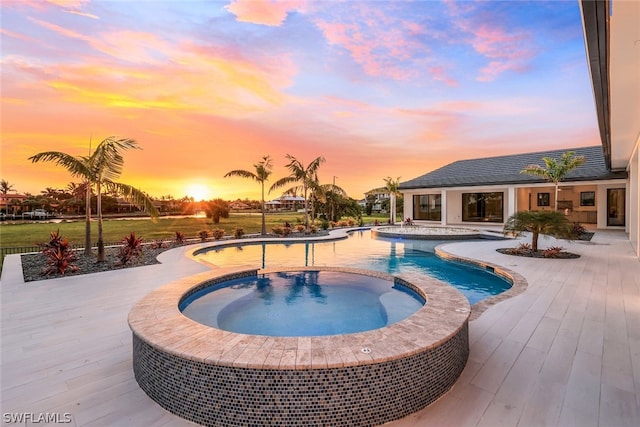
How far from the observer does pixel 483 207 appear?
24469mm

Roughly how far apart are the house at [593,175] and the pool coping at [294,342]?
367 cm

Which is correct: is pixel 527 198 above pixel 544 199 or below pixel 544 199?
above

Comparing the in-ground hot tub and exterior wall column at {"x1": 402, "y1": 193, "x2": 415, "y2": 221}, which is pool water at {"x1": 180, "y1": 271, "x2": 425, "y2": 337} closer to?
the in-ground hot tub

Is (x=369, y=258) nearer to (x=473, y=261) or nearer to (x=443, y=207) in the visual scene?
(x=473, y=261)

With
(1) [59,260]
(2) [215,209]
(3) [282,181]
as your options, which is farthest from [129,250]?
(2) [215,209]

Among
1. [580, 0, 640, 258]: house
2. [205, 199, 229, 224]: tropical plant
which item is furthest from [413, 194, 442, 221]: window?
[205, 199, 229, 224]: tropical plant

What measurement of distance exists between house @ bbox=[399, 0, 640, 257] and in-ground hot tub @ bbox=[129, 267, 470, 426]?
12.7 ft

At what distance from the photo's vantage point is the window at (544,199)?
23395mm

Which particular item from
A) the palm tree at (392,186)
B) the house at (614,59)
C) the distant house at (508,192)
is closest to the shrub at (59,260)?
the house at (614,59)

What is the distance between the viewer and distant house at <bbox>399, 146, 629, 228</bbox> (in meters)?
19.0

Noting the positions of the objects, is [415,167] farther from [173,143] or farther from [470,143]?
[173,143]

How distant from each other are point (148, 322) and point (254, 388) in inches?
73.9

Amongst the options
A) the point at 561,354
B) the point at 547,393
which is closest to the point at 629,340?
the point at 561,354

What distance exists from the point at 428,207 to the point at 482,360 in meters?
23.3
